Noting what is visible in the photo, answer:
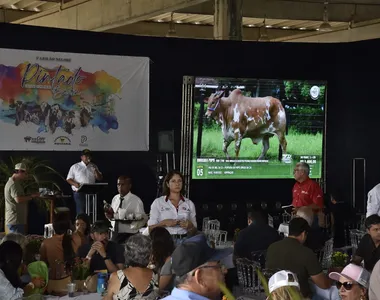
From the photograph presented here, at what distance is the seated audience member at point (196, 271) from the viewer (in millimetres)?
3174

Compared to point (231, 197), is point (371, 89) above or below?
above

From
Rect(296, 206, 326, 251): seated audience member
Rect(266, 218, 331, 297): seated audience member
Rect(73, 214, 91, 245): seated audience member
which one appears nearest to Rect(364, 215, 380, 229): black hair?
Rect(296, 206, 326, 251): seated audience member

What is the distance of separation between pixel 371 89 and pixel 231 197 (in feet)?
10.3

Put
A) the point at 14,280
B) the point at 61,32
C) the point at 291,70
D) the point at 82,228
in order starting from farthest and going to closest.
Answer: the point at 291,70, the point at 61,32, the point at 82,228, the point at 14,280

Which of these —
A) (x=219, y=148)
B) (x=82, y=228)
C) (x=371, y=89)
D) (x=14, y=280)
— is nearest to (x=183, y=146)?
(x=219, y=148)

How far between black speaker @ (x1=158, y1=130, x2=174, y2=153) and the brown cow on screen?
2.67 ft

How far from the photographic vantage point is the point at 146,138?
14148mm

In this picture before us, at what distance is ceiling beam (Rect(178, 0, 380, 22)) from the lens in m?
18.8

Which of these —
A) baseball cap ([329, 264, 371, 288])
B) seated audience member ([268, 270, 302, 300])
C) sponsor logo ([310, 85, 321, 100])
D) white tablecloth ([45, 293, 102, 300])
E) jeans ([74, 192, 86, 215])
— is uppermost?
sponsor logo ([310, 85, 321, 100])

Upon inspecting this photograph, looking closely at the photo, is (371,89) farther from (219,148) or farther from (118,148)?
(118,148)

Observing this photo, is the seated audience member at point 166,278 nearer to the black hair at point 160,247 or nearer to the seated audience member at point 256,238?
the black hair at point 160,247

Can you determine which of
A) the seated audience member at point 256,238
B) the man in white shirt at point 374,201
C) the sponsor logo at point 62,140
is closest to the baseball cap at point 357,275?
the seated audience member at point 256,238

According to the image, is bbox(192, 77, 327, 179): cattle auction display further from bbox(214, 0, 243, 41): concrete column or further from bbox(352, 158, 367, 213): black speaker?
bbox(214, 0, 243, 41): concrete column

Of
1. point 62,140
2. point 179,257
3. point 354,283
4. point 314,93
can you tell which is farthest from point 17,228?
point 179,257
